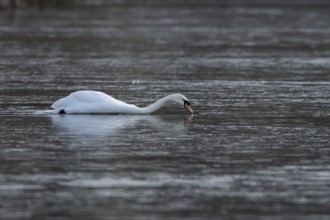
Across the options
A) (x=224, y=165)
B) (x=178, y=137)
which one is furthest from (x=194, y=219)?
(x=178, y=137)

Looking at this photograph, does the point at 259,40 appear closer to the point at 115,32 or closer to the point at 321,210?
the point at 115,32

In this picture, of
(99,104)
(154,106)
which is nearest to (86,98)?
(99,104)

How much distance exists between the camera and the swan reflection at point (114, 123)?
57.4ft

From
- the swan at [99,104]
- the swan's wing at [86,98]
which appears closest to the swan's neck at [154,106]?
the swan at [99,104]

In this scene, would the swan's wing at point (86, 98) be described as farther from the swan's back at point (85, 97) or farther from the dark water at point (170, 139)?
the dark water at point (170, 139)

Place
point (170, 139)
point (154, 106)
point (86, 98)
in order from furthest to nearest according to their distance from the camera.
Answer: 1. point (154, 106)
2. point (86, 98)
3. point (170, 139)

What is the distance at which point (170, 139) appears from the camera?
16688 millimetres

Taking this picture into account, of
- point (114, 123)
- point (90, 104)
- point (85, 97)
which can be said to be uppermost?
point (85, 97)

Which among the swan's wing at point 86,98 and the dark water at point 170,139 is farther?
the swan's wing at point 86,98

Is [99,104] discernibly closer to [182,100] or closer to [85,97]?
[85,97]

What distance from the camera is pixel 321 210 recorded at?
11859mm

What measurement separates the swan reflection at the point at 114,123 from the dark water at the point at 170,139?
19 mm

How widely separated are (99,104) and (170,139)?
2770mm

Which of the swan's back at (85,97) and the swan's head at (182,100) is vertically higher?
the swan's back at (85,97)
